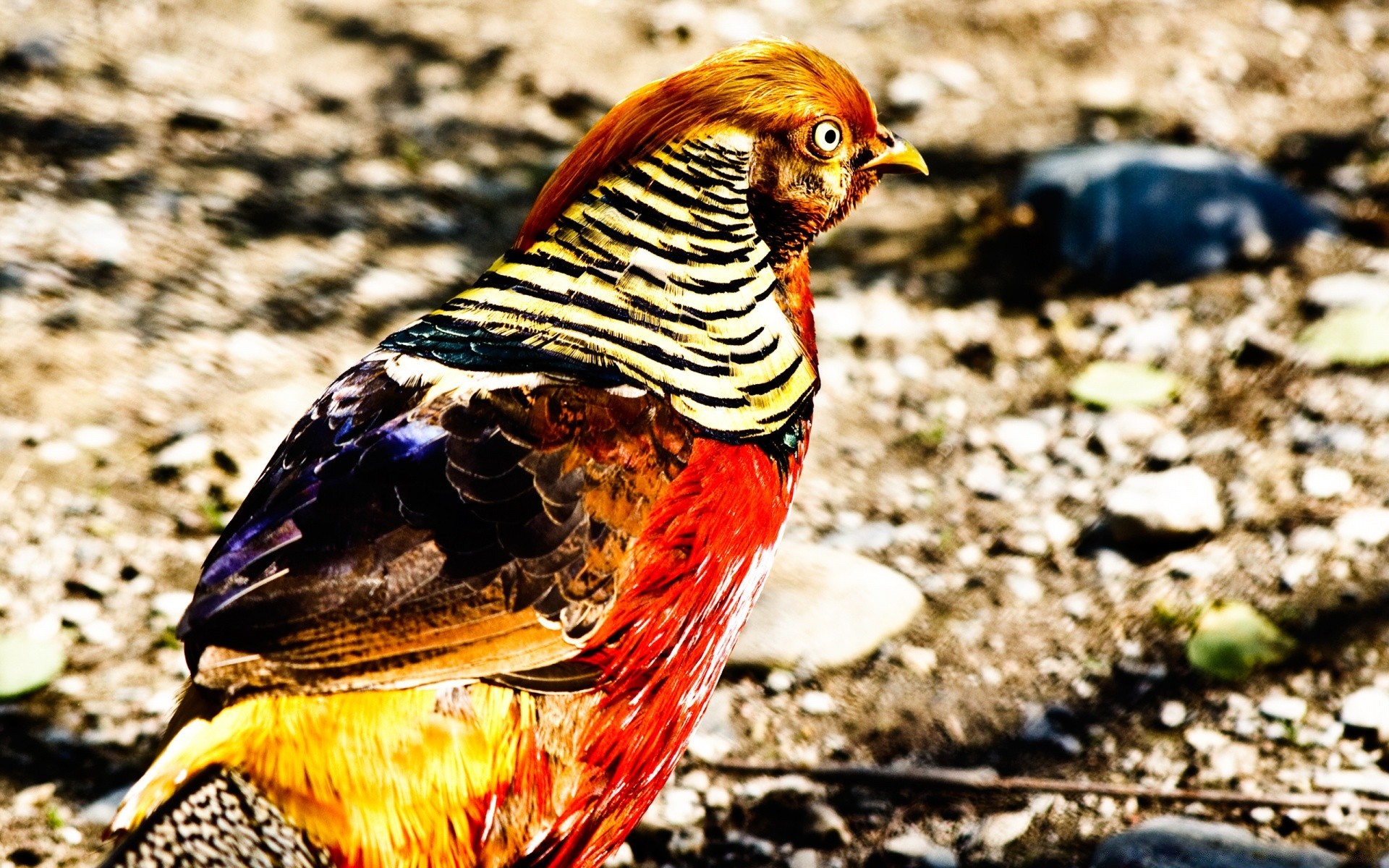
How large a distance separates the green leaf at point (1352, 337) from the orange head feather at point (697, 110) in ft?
7.13

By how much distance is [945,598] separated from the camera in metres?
3.17

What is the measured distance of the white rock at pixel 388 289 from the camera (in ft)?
13.2

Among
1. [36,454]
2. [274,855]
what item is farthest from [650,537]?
[36,454]

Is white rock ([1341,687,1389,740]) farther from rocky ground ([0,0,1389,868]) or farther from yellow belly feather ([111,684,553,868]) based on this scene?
yellow belly feather ([111,684,553,868])

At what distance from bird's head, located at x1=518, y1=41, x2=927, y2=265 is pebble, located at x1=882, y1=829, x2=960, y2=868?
1.14 m

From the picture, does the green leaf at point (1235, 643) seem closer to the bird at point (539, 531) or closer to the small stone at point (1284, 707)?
the small stone at point (1284, 707)

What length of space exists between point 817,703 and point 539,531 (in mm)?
1224

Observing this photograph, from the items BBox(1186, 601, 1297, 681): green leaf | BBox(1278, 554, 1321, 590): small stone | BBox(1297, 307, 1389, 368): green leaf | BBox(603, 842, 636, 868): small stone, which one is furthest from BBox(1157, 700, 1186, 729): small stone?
BBox(1297, 307, 1389, 368): green leaf

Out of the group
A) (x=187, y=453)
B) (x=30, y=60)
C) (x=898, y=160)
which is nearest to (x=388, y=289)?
(x=187, y=453)

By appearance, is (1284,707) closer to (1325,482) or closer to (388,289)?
(1325,482)

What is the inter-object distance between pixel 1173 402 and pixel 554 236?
7.38 feet

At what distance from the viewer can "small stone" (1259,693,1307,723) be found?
8.82ft

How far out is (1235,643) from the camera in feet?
9.39

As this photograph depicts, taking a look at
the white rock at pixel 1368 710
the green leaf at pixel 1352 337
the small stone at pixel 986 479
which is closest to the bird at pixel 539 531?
the white rock at pixel 1368 710
